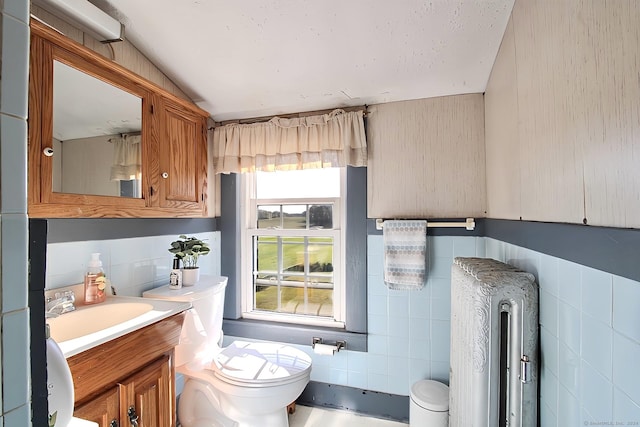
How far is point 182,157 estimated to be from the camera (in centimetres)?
177

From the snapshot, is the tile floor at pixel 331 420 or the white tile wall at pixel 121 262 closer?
the white tile wall at pixel 121 262

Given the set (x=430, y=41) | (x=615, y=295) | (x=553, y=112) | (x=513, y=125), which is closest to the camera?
(x=615, y=295)

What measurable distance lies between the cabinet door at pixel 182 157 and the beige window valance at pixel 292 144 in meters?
0.18

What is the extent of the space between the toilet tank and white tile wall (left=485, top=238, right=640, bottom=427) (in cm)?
145

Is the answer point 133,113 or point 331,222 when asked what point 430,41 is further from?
point 133,113

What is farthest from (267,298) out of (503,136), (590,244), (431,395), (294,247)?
(590,244)

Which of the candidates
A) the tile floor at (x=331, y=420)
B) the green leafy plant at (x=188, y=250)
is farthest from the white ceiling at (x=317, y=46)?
the tile floor at (x=331, y=420)

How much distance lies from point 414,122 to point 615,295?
1454 mm

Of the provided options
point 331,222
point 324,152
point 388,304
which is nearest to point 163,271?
point 331,222

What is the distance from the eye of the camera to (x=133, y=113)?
147 cm

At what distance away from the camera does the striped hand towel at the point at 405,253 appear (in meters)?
1.74

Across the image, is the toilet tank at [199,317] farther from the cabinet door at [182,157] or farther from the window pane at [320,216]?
the window pane at [320,216]

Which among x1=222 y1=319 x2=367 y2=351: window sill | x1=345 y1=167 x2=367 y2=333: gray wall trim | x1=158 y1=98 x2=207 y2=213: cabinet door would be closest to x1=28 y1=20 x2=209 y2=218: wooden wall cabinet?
x1=158 y1=98 x2=207 y2=213: cabinet door

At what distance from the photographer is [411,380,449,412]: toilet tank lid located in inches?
59.0
